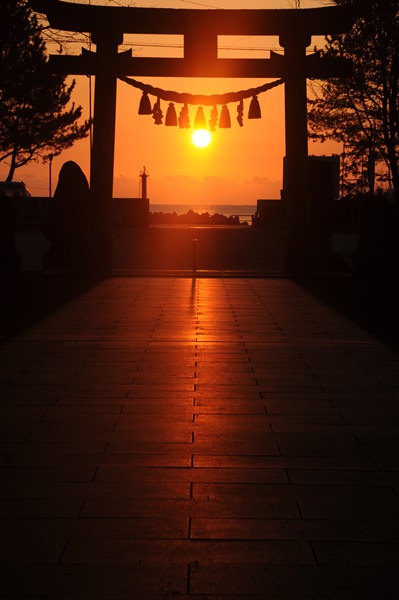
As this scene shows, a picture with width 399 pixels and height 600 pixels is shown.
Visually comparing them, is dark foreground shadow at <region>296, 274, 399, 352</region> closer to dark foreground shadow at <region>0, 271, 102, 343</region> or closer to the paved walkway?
the paved walkway

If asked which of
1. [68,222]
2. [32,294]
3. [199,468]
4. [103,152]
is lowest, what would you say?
[199,468]

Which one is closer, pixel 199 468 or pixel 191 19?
pixel 199 468

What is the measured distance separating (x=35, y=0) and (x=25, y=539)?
18.7 m

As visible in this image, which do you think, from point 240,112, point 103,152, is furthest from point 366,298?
point 103,152

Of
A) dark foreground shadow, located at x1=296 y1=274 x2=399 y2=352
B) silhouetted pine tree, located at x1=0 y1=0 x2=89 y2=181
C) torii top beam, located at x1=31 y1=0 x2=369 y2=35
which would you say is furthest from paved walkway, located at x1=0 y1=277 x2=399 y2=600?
silhouetted pine tree, located at x1=0 y1=0 x2=89 y2=181

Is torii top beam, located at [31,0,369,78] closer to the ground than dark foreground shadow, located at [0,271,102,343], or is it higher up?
higher up

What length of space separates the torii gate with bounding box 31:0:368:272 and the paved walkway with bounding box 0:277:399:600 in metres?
11.1

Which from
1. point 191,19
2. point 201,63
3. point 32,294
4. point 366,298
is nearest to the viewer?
point 366,298

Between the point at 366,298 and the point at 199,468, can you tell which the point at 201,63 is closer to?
the point at 366,298

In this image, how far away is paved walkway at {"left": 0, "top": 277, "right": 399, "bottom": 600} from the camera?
4391 millimetres

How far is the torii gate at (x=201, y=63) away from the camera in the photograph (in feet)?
71.9

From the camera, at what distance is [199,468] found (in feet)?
20.3

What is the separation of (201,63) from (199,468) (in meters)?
17.4

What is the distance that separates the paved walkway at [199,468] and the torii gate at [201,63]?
11075mm
